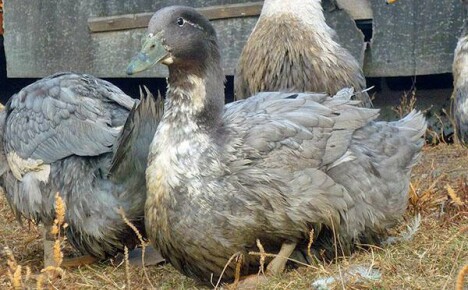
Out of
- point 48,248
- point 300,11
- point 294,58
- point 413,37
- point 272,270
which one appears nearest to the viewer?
point 272,270

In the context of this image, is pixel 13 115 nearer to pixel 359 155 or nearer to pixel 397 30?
pixel 359 155

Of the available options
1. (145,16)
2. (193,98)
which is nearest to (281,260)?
(193,98)

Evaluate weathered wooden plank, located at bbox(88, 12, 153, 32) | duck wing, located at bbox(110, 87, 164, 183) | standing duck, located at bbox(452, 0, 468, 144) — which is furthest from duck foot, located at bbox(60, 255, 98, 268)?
weathered wooden plank, located at bbox(88, 12, 153, 32)

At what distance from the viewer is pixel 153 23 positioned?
4.23 metres

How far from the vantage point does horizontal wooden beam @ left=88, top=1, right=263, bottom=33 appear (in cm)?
768

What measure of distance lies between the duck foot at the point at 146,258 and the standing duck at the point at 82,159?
11 centimetres

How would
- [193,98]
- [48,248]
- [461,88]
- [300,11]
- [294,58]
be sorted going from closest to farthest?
[193,98]
[48,248]
[294,58]
[300,11]
[461,88]

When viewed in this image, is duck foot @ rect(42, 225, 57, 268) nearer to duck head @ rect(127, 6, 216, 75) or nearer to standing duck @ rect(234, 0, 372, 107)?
duck head @ rect(127, 6, 216, 75)

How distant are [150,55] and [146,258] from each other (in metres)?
1.29

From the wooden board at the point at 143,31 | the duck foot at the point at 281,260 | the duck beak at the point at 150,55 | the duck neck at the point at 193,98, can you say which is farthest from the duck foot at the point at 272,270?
the wooden board at the point at 143,31

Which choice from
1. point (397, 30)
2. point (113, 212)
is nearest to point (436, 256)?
point (113, 212)

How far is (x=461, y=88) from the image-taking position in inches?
255

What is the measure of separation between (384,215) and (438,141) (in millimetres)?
3557

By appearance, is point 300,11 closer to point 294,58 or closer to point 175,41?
point 294,58
